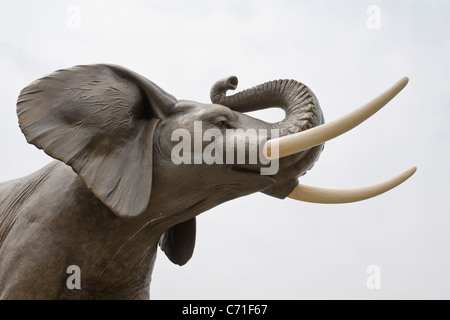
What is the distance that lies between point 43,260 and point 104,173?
447 millimetres

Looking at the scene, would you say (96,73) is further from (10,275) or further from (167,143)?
(10,275)

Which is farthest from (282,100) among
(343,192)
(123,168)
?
(123,168)

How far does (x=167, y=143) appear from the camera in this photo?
231 centimetres

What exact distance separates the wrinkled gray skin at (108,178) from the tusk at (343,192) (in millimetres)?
84

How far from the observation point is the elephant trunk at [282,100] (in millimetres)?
2221

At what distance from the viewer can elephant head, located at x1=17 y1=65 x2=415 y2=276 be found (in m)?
2.12

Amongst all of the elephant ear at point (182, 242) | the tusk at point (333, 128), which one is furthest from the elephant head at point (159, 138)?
the elephant ear at point (182, 242)

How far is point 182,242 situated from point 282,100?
973 millimetres

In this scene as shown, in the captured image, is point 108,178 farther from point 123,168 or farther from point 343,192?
point 343,192

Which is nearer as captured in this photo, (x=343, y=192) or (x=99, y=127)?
(x=99, y=127)

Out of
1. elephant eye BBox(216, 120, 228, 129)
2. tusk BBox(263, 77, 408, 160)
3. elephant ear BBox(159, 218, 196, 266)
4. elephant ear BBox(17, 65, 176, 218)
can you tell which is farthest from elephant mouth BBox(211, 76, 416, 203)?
elephant ear BBox(159, 218, 196, 266)

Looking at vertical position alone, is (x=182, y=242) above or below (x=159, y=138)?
below

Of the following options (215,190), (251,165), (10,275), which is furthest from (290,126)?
(10,275)

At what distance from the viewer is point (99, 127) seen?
2.20 metres
